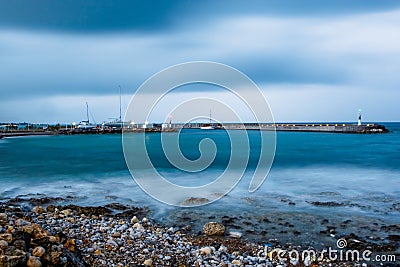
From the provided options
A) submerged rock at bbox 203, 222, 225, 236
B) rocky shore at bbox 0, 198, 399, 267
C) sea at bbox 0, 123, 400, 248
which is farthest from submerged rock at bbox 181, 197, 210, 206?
submerged rock at bbox 203, 222, 225, 236

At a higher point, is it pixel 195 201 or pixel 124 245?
pixel 124 245

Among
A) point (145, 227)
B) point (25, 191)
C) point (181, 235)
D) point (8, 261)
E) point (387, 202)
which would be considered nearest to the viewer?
point (8, 261)

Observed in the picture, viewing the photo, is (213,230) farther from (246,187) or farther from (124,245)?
(246,187)

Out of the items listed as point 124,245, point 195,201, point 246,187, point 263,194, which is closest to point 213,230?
point 124,245

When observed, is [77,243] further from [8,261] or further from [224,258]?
[224,258]

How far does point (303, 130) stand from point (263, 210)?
68190 millimetres

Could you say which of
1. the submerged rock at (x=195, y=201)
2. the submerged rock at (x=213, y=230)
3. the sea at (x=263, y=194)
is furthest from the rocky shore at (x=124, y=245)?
the submerged rock at (x=195, y=201)

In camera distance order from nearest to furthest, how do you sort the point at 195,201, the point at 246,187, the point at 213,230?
the point at 213,230
the point at 195,201
the point at 246,187

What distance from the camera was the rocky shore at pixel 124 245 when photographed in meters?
4.62

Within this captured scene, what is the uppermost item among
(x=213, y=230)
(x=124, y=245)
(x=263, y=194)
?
(x=124, y=245)

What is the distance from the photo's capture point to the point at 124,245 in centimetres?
600

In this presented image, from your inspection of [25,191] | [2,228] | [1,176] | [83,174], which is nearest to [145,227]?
[2,228]

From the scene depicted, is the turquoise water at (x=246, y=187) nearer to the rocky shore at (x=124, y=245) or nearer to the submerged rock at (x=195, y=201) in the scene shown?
the submerged rock at (x=195, y=201)

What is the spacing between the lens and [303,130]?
74562 mm
